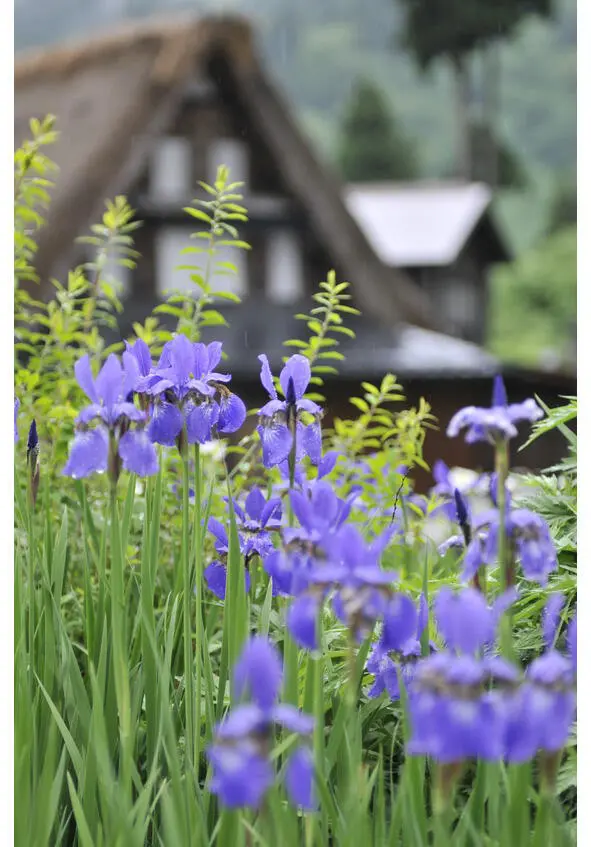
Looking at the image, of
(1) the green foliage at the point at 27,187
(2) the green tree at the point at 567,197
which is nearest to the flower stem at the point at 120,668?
(2) the green tree at the point at 567,197

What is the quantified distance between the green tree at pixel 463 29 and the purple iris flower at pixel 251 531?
3.41 feet

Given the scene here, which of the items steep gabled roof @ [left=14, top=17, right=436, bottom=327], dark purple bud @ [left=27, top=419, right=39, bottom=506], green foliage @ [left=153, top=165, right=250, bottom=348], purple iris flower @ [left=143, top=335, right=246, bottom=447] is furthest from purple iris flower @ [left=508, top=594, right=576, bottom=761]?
steep gabled roof @ [left=14, top=17, right=436, bottom=327]

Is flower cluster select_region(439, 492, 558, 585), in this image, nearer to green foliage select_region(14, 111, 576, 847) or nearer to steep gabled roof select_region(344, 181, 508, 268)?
green foliage select_region(14, 111, 576, 847)

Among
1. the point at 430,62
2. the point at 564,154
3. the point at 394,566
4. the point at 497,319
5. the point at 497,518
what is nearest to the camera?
the point at 497,518

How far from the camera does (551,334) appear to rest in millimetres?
28469

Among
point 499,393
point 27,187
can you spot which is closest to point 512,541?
point 499,393

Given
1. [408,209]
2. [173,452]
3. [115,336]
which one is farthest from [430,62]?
[408,209]

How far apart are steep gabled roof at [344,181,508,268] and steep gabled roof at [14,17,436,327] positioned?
603cm

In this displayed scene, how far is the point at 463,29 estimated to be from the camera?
216cm

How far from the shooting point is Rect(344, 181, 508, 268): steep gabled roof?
1524cm

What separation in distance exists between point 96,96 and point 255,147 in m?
1.43

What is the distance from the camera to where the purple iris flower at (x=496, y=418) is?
881mm

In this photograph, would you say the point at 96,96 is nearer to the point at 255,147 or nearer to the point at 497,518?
the point at 255,147

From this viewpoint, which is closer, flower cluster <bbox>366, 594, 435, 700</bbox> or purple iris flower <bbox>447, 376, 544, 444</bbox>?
purple iris flower <bbox>447, 376, 544, 444</bbox>
